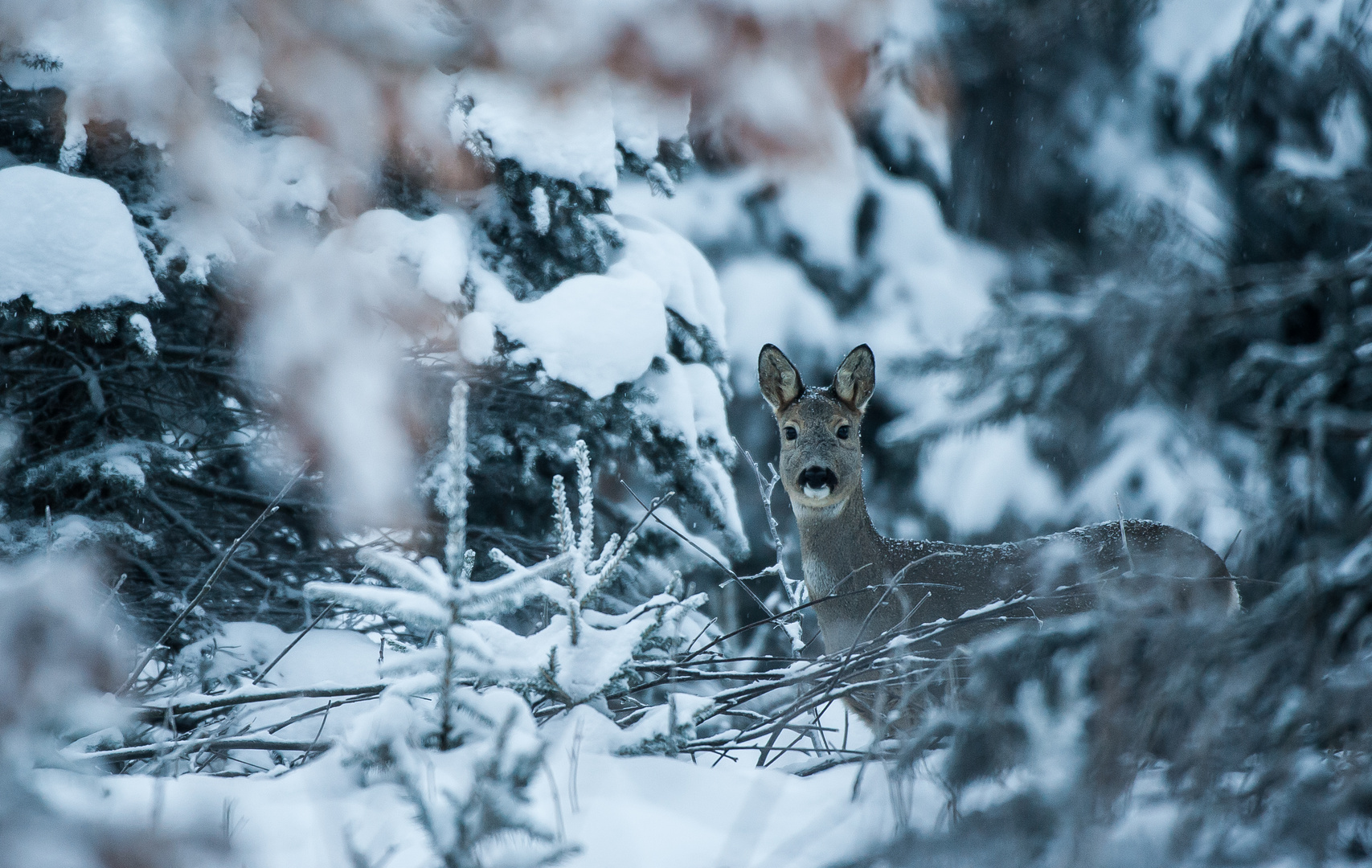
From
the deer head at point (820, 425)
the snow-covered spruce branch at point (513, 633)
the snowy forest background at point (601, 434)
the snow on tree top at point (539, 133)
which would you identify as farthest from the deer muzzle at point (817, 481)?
the snow on tree top at point (539, 133)

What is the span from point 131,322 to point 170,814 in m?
2.62

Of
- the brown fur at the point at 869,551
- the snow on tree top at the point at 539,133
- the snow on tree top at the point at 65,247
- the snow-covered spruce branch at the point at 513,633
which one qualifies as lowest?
the snow-covered spruce branch at the point at 513,633

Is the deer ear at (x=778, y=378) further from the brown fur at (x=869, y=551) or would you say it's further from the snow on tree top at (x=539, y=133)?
the snow on tree top at (x=539, y=133)

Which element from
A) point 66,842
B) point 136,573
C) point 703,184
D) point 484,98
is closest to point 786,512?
point 703,184

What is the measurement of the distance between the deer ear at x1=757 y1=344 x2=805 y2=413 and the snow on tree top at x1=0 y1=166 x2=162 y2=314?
226cm

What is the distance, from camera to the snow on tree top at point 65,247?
3549 millimetres

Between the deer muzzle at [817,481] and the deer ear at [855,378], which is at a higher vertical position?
the deer ear at [855,378]

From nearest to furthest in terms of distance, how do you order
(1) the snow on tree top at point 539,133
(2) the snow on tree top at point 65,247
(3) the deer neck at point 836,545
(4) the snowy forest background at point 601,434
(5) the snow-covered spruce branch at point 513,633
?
(4) the snowy forest background at point 601,434 → (5) the snow-covered spruce branch at point 513,633 → (2) the snow on tree top at point 65,247 → (3) the deer neck at point 836,545 → (1) the snow on tree top at point 539,133

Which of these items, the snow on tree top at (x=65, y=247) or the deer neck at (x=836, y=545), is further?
the deer neck at (x=836, y=545)

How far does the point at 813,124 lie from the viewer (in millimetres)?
2992

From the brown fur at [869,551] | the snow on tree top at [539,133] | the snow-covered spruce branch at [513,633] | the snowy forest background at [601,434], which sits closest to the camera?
the snowy forest background at [601,434]

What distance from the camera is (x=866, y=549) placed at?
3.88m

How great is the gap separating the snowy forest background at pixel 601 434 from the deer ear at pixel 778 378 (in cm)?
38

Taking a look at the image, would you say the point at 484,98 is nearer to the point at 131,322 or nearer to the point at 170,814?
the point at 131,322
